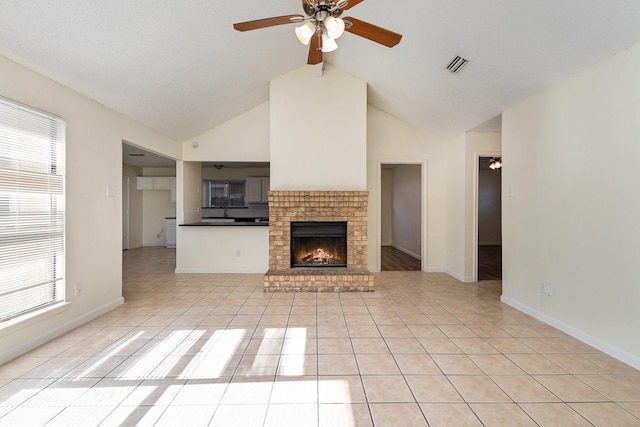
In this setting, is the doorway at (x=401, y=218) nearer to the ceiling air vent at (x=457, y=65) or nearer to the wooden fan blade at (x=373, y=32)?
the ceiling air vent at (x=457, y=65)

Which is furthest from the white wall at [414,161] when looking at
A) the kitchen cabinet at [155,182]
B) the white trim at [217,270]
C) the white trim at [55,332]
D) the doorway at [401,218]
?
the kitchen cabinet at [155,182]

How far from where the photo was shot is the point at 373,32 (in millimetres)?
2176

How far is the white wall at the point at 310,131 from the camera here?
4422 millimetres

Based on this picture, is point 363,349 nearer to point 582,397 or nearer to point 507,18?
point 582,397

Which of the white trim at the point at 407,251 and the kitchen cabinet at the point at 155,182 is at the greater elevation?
the kitchen cabinet at the point at 155,182

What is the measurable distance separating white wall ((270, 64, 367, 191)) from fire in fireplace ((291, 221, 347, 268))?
0.59 meters

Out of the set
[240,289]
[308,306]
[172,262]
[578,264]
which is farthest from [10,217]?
[578,264]

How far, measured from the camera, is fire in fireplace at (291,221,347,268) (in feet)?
14.4

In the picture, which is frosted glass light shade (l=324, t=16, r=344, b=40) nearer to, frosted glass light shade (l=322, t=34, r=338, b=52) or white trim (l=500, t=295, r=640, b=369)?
frosted glass light shade (l=322, t=34, r=338, b=52)

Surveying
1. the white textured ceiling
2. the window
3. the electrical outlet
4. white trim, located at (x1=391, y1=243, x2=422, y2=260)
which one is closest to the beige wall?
the white textured ceiling

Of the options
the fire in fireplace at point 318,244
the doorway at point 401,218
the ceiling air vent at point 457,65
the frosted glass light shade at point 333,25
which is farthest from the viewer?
the doorway at point 401,218

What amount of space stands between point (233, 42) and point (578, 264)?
4022 millimetres

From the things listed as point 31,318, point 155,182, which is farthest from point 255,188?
point 31,318

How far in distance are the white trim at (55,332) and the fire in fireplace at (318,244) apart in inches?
90.7
